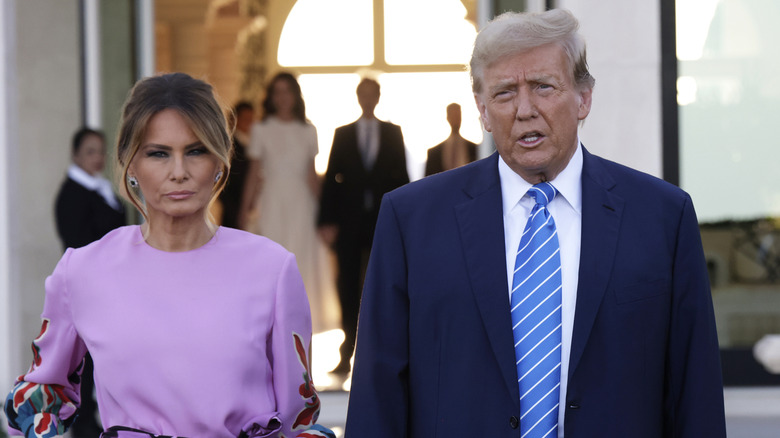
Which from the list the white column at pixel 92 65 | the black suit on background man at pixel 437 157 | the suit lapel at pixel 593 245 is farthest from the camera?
the black suit on background man at pixel 437 157

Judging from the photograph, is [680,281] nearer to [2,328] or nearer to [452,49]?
[2,328]

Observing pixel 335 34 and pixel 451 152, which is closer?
pixel 451 152

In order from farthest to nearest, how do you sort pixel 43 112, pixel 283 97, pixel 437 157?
1. pixel 283 97
2. pixel 437 157
3. pixel 43 112

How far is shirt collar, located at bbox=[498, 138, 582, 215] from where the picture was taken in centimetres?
225

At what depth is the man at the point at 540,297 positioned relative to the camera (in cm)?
213

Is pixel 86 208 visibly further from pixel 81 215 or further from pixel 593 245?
pixel 593 245

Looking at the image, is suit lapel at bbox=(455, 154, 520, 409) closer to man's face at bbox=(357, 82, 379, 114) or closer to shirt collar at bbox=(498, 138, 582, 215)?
shirt collar at bbox=(498, 138, 582, 215)

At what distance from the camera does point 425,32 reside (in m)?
12.3

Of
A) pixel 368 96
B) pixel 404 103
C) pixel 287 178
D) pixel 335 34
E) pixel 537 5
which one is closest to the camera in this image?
pixel 537 5

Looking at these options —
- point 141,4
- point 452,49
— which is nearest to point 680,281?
point 141,4

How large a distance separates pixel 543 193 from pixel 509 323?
0.96 ft

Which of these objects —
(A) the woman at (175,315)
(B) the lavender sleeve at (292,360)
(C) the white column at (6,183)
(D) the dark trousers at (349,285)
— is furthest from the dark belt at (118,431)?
(D) the dark trousers at (349,285)

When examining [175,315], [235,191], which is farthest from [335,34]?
[175,315]

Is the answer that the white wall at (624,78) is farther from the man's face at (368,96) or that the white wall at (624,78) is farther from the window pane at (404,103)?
the window pane at (404,103)
